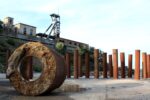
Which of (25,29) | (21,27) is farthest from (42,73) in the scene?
(25,29)

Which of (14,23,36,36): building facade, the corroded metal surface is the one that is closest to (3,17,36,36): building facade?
(14,23,36,36): building facade

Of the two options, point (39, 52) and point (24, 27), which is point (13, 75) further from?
point (24, 27)

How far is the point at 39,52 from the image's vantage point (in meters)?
11.1

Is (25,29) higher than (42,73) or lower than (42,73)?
higher

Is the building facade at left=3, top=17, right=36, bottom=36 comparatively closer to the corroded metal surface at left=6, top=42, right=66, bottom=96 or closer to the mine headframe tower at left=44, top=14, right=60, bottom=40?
the mine headframe tower at left=44, top=14, right=60, bottom=40

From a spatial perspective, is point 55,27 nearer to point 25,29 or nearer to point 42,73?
point 25,29

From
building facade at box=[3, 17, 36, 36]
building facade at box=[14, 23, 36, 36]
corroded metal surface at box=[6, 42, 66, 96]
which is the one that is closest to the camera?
corroded metal surface at box=[6, 42, 66, 96]

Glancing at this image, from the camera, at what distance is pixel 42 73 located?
10.8 m

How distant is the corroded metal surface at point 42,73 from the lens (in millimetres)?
10594

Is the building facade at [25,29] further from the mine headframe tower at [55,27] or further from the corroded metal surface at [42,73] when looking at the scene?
the corroded metal surface at [42,73]

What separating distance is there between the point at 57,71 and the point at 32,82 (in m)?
0.86

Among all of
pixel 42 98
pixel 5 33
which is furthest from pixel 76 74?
pixel 5 33

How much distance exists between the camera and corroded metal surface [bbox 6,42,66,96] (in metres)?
10.6

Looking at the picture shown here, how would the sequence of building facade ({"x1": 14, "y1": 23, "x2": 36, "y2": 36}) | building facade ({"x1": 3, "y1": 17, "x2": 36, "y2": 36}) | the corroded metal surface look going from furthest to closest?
building facade ({"x1": 14, "y1": 23, "x2": 36, "y2": 36}) → building facade ({"x1": 3, "y1": 17, "x2": 36, "y2": 36}) → the corroded metal surface
